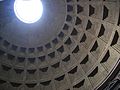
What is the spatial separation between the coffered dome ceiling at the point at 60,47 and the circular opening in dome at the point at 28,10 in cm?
93

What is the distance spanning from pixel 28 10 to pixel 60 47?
708 cm

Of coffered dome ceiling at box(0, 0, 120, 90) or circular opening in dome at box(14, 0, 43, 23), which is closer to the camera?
coffered dome ceiling at box(0, 0, 120, 90)

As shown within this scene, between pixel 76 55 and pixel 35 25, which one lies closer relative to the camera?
pixel 76 55

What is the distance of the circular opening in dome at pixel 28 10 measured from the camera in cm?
2702

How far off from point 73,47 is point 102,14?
4.23 metres

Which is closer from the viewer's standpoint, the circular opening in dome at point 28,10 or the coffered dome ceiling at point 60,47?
the coffered dome ceiling at point 60,47

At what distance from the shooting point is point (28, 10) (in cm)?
3070

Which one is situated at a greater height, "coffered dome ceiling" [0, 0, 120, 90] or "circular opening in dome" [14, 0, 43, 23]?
"circular opening in dome" [14, 0, 43, 23]

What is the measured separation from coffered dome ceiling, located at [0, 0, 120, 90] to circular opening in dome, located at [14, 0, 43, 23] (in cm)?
93

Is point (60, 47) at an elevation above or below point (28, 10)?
below

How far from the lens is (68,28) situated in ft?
81.6

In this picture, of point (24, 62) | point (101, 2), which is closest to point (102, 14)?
point (101, 2)

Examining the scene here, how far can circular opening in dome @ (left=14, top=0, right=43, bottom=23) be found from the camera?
2702 centimetres

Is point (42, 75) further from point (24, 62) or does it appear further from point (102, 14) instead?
point (102, 14)
